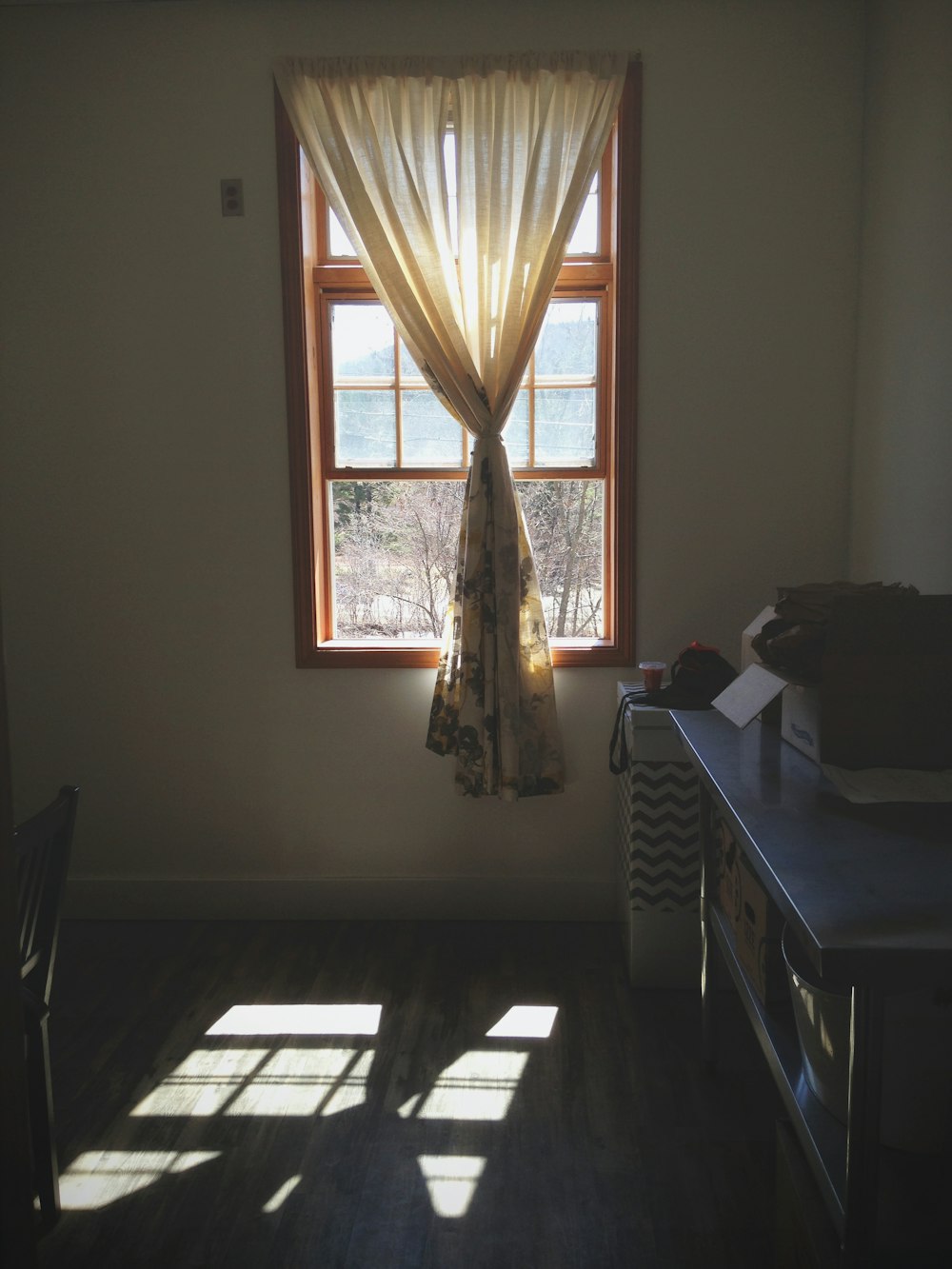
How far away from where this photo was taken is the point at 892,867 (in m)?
1.38

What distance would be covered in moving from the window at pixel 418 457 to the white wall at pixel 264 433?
9 cm

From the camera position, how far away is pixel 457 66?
3.09 metres

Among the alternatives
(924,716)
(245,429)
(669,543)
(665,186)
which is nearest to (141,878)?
(245,429)

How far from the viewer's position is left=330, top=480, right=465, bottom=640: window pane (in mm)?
3457

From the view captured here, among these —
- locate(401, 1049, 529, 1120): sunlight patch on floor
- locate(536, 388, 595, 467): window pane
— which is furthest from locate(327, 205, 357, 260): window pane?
locate(401, 1049, 529, 1120): sunlight patch on floor

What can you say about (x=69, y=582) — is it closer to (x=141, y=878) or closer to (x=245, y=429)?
(x=245, y=429)

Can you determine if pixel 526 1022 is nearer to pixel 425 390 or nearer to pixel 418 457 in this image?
pixel 418 457

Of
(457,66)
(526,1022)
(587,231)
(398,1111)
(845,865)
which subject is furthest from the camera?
(587,231)

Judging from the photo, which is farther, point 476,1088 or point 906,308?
point 906,308

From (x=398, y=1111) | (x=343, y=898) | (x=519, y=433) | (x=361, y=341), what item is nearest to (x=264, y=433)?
(x=361, y=341)

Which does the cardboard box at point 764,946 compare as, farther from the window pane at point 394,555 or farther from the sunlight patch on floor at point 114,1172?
the window pane at point 394,555

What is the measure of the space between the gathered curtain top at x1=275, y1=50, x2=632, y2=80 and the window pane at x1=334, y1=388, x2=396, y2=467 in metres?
1.01

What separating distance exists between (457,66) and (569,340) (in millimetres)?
933

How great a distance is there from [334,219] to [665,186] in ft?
3.74
